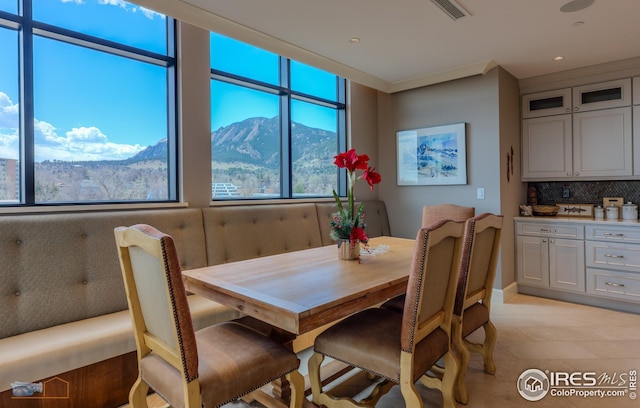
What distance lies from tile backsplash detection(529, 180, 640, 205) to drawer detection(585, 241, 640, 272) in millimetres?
778

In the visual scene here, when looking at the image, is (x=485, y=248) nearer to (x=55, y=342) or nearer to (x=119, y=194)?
(x=55, y=342)

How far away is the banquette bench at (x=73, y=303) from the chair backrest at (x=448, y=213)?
1951 millimetres

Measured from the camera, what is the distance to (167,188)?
2.85 metres

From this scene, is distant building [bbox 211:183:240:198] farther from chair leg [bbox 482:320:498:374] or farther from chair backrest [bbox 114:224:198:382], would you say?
chair leg [bbox 482:320:498:374]

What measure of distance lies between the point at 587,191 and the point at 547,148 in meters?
0.71

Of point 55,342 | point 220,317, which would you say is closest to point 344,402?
point 220,317

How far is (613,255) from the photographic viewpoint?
11.3ft

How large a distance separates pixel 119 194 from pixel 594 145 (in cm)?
458

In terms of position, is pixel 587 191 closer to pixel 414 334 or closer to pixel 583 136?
pixel 583 136

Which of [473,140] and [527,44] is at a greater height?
[527,44]

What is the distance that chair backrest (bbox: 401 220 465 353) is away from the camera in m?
1.42

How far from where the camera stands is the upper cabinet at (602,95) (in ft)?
11.9

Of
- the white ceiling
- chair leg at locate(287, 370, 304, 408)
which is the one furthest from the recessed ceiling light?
chair leg at locate(287, 370, 304, 408)

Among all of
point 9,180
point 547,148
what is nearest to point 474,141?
point 547,148
